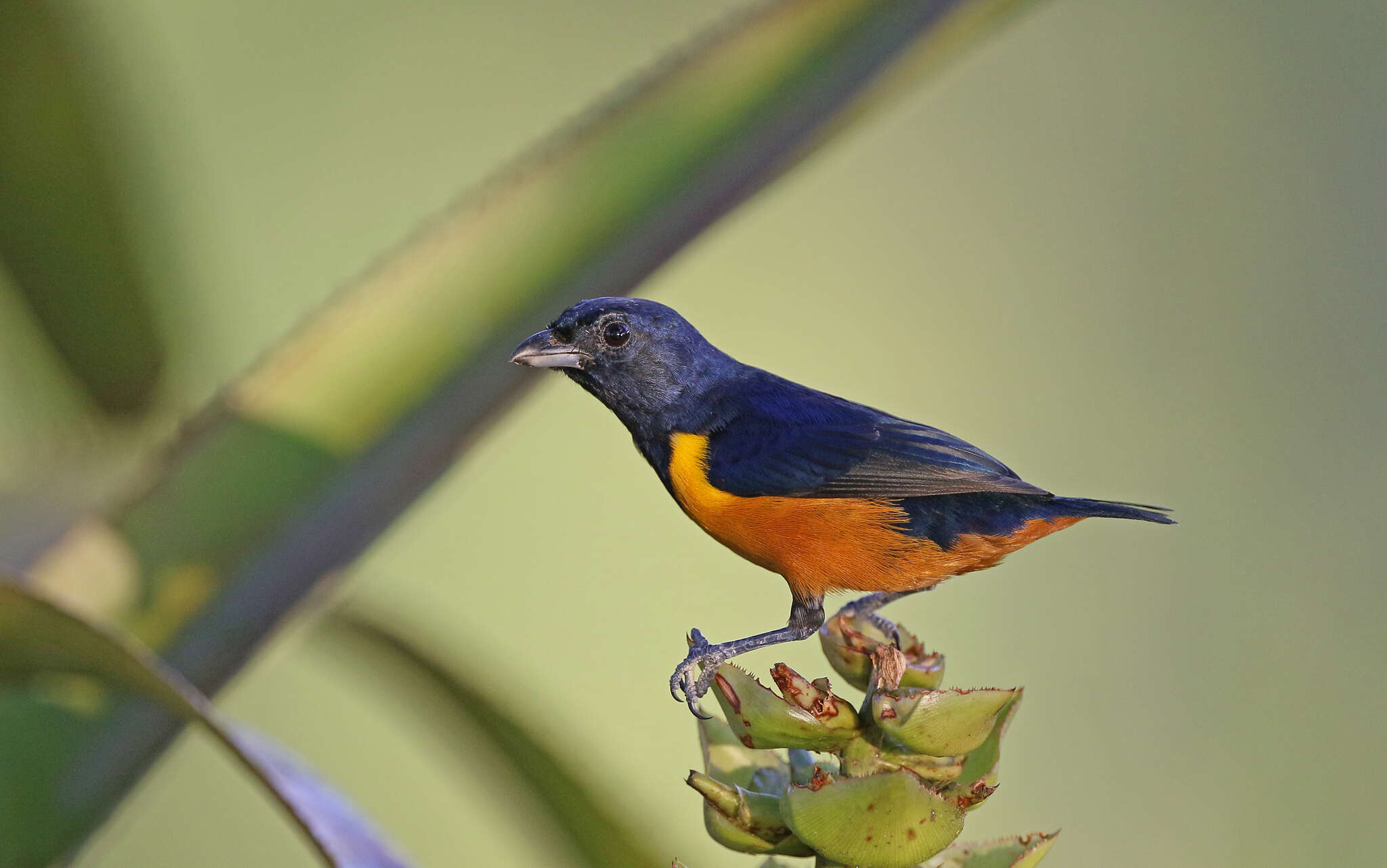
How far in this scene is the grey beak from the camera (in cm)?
92

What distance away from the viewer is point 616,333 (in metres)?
0.96

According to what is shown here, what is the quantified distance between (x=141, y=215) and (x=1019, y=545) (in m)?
1.01

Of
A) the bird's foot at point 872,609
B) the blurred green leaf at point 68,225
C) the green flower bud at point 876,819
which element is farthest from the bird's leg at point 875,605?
the blurred green leaf at point 68,225

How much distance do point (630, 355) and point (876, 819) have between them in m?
0.52

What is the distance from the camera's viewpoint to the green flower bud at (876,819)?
1.78ft

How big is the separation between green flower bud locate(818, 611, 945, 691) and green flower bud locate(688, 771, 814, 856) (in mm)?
120

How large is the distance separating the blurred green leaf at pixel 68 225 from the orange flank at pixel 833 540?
752mm

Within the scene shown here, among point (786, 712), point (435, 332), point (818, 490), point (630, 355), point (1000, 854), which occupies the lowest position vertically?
point (1000, 854)

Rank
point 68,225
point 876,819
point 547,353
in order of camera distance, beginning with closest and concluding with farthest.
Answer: point 876,819
point 547,353
point 68,225

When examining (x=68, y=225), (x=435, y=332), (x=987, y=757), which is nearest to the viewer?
(x=987, y=757)

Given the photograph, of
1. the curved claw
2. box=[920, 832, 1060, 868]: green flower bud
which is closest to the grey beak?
the curved claw

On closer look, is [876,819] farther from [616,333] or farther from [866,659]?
[616,333]

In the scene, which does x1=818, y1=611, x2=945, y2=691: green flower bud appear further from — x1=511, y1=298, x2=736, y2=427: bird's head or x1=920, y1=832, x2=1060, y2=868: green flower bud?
x1=511, y1=298, x2=736, y2=427: bird's head

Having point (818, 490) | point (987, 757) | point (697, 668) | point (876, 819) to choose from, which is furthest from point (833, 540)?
point (876, 819)
